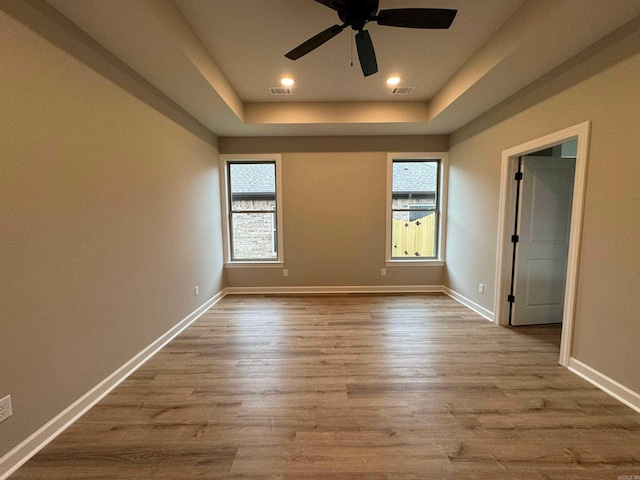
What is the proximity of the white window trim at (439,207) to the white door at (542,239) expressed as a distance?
4.42 feet

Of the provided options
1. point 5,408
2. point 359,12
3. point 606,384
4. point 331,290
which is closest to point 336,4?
point 359,12

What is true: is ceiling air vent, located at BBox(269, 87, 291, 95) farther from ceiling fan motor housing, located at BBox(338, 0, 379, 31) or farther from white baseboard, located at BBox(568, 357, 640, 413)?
white baseboard, located at BBox(568, 357, 640, 413)

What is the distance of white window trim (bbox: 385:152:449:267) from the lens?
4047 millimetres

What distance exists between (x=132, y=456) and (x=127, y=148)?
2215 millimetres

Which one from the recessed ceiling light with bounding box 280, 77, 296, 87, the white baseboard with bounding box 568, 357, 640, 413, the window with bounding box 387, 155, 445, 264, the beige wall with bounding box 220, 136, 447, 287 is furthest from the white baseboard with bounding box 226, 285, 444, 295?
the recessed ceiling light with bounding box 280, 77, 296, 87

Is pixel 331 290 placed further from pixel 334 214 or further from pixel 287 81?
pixel 287 81

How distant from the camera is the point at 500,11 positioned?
1882 mm

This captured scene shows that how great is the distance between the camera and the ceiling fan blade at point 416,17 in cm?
152

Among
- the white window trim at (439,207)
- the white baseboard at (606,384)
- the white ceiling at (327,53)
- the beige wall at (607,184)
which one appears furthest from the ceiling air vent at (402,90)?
the white baseboard at (606,384)

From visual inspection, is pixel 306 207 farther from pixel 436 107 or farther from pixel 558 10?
pixel 558 10

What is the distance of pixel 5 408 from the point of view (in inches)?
50.0

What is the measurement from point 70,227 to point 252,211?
8.90 feet

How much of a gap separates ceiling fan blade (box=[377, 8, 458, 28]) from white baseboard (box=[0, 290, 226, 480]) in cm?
328

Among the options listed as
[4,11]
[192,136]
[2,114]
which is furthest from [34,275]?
[192,136]
